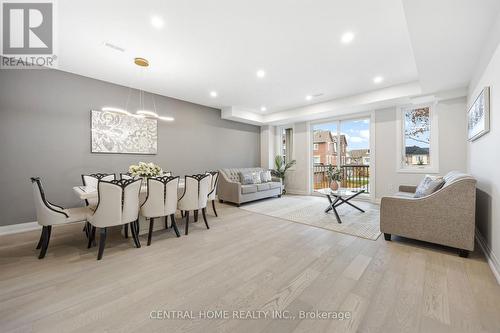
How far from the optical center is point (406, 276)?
1.86 metres

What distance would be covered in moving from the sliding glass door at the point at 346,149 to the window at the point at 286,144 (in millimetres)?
889

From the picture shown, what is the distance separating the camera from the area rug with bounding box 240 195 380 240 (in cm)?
314

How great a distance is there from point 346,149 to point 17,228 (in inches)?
293

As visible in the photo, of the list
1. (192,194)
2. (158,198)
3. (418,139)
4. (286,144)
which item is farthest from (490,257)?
(286,144)

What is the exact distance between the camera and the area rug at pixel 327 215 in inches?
124

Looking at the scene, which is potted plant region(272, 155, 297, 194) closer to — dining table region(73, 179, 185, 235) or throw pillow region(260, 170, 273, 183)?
throw pillow region(260, 170, 273, 183)

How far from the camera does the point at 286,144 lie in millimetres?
7332

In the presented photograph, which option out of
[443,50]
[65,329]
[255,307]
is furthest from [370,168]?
[65,329]

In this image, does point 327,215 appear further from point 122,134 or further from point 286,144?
point 122,134

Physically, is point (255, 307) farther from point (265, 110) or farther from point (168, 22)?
point (265, 110)

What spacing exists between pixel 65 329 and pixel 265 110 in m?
6.10

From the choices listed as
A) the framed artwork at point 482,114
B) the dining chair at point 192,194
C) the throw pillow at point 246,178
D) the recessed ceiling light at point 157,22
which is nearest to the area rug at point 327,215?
the throw pillow at point 246,178

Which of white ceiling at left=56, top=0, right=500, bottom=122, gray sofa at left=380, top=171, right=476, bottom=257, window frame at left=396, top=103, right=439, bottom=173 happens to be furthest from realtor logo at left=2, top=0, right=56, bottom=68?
window frame at left=396, top=103, right=439, bottom=173

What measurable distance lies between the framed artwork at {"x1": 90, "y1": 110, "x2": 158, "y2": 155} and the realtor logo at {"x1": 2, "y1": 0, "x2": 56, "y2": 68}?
1.09 meters
